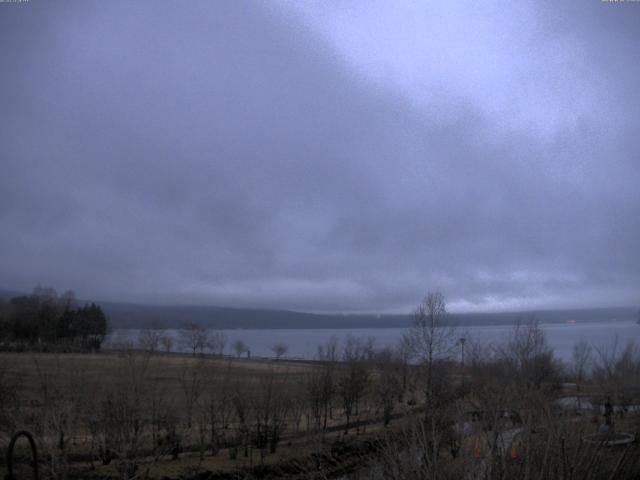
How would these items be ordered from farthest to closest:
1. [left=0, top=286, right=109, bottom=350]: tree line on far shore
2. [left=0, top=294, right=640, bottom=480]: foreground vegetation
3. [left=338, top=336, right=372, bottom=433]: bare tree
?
1. [left=0, top=286, right=109, bottom=350]: tree line on far shore
2. [left=338, top=336, right=372, bottom=433]: bare tree
3. [left=0, top=294, right=640, bottom=480]: foreground vegetation

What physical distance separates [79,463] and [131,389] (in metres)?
5.50

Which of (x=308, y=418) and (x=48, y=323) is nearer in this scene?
(x=308, y=418)

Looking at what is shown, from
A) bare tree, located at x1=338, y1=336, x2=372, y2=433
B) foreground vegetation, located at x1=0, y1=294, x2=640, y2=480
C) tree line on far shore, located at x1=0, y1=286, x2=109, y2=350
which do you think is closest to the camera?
foreground vegetation, located at x1=0, y1=294, x2=640, y2=480

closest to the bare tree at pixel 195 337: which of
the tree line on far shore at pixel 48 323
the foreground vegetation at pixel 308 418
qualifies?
the tree line on far shore at pixel 48 323

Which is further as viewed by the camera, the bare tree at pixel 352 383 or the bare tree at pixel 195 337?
the bare tree at pixel 195 337

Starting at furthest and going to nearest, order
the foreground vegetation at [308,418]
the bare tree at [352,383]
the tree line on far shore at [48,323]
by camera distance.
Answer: the tree line on far shore at [48,323] < the bare tree at [352,383] < the foreground vegetation at [308,418]

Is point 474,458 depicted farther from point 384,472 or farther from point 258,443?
point 258,443

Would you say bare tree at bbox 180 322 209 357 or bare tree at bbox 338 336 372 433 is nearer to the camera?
bare tree at bbox 338 336 372 433

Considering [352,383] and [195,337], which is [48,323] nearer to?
[195,337]

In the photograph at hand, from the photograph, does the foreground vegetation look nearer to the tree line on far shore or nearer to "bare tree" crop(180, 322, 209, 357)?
"bare tree" crop(180, 322, 209, 357)

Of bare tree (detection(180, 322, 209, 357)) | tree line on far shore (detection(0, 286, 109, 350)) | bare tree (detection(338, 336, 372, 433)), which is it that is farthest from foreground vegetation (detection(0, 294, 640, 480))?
tree line on far shore (detection(0, 286, 109, 350))

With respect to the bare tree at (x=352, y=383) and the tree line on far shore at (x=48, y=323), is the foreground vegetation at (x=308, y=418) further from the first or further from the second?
the tree line on far shore at (x=48, y=323)

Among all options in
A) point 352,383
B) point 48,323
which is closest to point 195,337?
point 48,323

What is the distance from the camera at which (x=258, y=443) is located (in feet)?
137
